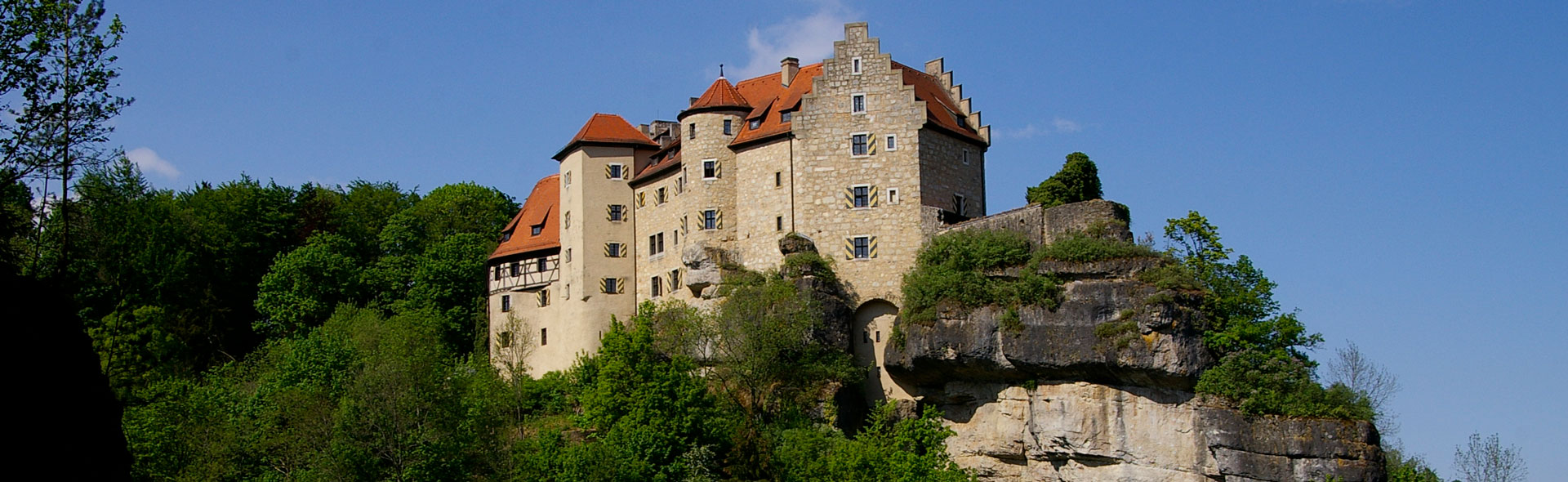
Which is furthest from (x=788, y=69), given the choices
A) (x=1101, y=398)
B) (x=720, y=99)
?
(x=1101, y=398)

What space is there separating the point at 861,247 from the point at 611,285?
1056 cm

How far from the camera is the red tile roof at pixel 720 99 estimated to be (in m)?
56.4

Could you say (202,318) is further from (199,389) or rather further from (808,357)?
(808,357)

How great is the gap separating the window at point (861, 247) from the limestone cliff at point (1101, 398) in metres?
2.98

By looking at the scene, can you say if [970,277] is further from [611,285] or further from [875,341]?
[611,285]

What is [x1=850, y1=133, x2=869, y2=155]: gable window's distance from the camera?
53219 mm

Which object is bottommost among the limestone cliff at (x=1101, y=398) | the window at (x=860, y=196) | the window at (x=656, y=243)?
the limestone cliff at (x=1101, y=398)

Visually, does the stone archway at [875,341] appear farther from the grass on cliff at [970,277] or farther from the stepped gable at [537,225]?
the stepped gable at [537,225]

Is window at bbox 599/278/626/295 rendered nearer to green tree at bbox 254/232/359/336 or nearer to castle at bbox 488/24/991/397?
castle at bbox 488/24/991/397

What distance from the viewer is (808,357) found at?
50.5 metres

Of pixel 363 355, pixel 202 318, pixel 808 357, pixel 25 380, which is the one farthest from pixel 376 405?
pixel 25 380

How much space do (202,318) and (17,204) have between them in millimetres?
31451

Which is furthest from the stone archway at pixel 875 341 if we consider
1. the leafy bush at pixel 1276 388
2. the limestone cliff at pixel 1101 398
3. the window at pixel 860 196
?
the leafy bush at pixel 1276 388

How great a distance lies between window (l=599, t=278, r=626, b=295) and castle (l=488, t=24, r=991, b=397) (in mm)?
43
